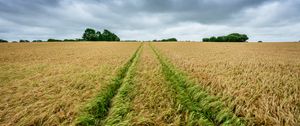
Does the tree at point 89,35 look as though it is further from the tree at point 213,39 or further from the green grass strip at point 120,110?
the green grass strip at point 120,110

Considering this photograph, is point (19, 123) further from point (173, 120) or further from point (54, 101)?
point (173, 120)

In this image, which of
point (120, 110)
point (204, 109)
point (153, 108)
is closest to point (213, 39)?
point (204, 109)

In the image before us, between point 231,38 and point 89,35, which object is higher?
point 89,35

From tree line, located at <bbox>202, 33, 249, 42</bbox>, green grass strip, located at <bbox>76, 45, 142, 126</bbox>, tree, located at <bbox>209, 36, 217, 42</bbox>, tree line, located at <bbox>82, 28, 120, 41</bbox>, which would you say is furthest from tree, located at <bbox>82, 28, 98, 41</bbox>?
green grass strip, located at <bbox>76, 45, 142, 126</bbox>

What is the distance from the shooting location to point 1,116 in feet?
12.0

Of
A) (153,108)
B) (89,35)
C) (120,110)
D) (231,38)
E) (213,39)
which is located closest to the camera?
(120,110)

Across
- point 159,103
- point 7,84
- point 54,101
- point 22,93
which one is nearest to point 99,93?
point 54,101

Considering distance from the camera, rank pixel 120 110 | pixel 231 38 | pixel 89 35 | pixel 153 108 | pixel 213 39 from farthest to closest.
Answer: pixel 213 39
pixel 231 38
pixel 89 35
pixel 153 108
pixel 120 110

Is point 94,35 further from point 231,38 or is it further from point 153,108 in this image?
point 153,108

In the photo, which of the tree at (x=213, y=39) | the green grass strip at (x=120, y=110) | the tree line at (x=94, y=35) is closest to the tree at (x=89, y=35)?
the tree line at (x=94, y=35)

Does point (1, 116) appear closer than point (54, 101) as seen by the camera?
Yes

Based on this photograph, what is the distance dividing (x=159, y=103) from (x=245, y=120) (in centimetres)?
209

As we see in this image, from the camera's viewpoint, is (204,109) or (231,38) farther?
(231,38)

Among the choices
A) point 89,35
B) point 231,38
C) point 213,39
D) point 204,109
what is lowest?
point 204,109
